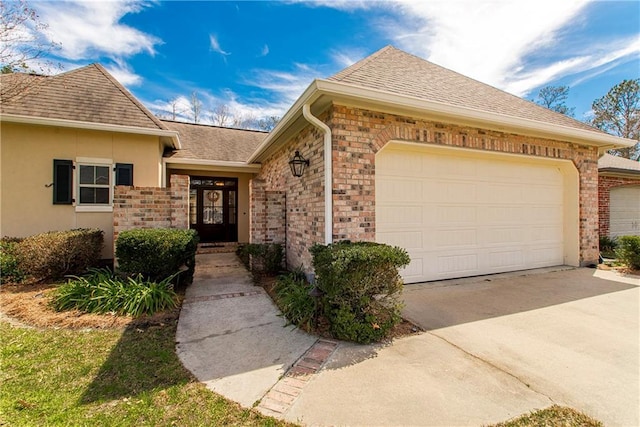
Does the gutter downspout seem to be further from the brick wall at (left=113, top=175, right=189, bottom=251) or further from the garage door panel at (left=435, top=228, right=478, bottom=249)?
the brick wall at (left=113, top=175, right=189, bottom=251)

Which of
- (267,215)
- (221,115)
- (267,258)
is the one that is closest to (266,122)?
(221,115)

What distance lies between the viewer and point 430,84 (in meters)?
5.72

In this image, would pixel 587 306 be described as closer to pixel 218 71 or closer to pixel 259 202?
pixel 259 202

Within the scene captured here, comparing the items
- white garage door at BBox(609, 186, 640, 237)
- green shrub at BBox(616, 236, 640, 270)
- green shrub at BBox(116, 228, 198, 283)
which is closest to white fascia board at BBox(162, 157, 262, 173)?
green shrub at BBox(116, 228, 198, 283)

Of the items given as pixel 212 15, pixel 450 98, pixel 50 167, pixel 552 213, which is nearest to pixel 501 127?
pixel 450 98

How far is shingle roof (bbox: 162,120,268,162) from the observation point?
9586mm

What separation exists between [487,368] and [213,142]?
36.1 ft

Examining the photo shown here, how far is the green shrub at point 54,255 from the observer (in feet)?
17.1

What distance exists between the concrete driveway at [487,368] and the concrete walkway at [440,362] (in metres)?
0.01

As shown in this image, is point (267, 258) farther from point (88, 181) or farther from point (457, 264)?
point (88, 181)

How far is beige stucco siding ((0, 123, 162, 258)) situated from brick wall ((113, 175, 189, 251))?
178 centimetres

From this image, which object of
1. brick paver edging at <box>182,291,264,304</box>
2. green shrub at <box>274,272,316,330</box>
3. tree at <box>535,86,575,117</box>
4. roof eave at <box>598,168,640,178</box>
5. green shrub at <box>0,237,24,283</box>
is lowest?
brick paver edging at <box>182,291,264,304</box>

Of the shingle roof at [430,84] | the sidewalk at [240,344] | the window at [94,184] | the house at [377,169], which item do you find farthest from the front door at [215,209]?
the shingle roof at [430,84]

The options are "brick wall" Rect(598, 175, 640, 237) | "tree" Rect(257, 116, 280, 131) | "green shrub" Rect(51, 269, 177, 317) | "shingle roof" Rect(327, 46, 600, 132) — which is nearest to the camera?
"green shrub" Rect(51, 269, 177, 317)
